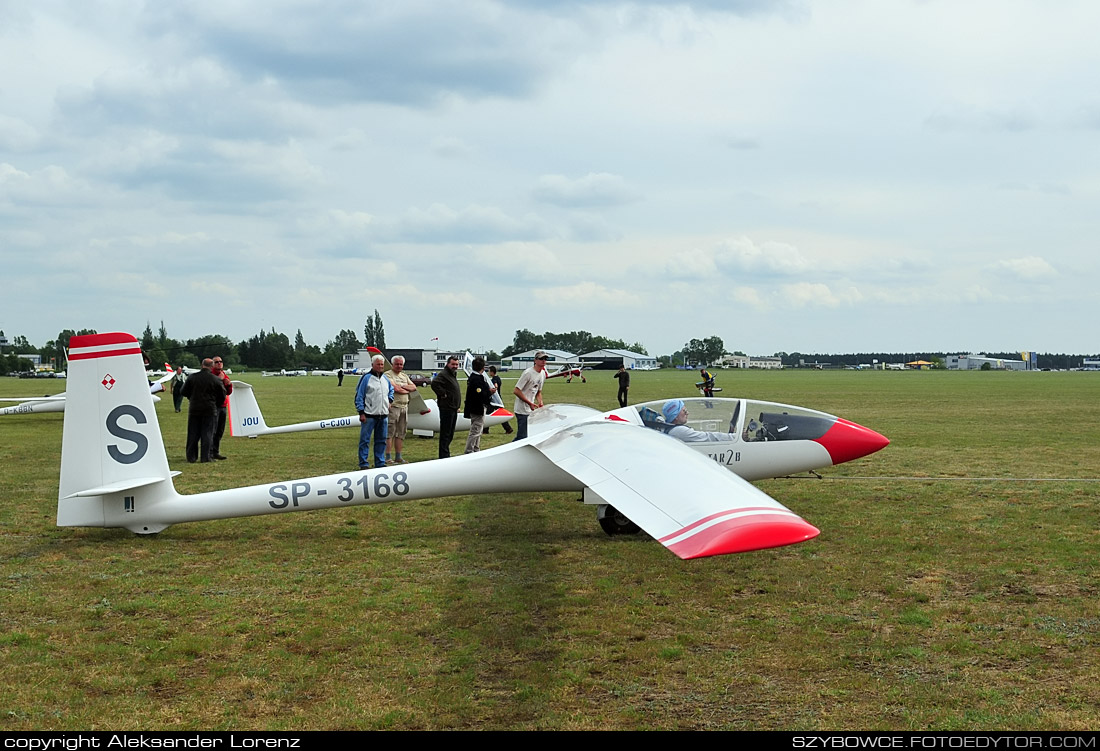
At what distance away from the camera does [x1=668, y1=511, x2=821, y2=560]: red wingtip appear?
438 cm

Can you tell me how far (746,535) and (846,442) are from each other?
6.23 meters

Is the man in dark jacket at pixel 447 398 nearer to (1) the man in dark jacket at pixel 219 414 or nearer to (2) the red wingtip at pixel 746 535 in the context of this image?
(1) the man in dark jacket at pixel 219 414

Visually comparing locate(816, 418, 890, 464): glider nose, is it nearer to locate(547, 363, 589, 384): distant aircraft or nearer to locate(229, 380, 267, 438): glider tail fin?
locate(547, 363, 589, 384): distant aircraft

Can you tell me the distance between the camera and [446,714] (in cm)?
447

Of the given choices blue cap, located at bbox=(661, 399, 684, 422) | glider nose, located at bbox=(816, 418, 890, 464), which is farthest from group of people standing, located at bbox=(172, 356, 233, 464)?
glider nose, located at bbox=(816, 418, 890, 464)

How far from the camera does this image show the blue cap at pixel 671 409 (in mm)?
9875

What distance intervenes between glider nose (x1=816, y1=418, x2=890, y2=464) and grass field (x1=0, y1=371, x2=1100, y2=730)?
681mm

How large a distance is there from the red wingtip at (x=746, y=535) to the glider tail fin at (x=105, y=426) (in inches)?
209

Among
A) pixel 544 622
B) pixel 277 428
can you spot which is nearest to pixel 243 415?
pixel 277 428

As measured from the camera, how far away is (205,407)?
49.2 ft

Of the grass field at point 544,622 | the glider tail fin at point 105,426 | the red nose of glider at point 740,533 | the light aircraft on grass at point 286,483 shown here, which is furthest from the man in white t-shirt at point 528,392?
the red nose of glider at point 740,533

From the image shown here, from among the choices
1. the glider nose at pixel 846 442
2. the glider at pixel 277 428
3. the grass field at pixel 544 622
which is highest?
the glider nose at pixel 846 442

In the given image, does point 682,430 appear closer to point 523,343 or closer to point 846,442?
point 846,442
